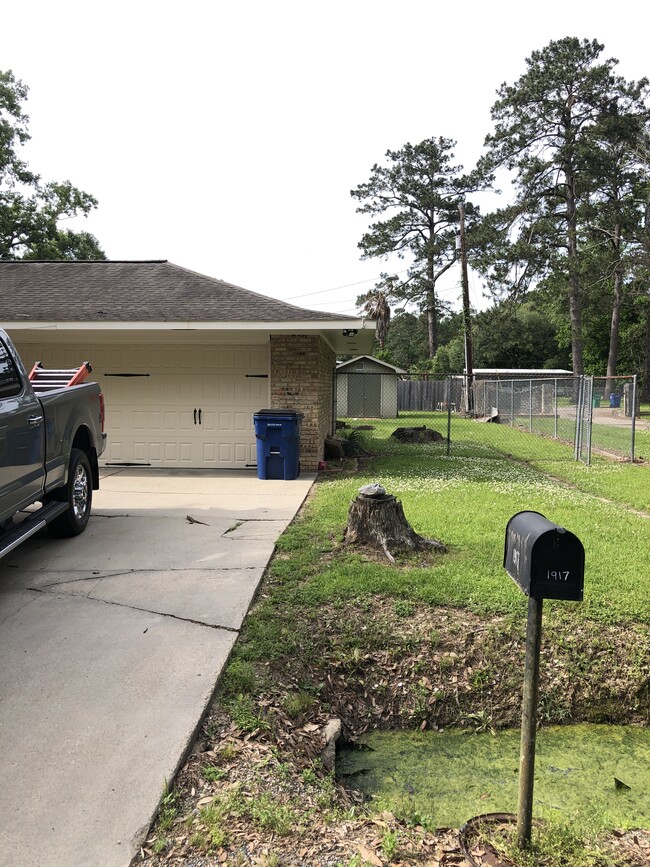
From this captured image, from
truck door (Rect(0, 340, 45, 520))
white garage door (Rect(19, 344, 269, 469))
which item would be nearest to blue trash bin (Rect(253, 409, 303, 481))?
white garage door (Rect(19, 344, 269, 469))

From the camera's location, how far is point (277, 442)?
1020cm

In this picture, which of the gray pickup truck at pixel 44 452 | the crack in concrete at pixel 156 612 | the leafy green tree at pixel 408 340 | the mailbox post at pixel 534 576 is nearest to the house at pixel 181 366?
the gray pickup truck at pixel 44 452

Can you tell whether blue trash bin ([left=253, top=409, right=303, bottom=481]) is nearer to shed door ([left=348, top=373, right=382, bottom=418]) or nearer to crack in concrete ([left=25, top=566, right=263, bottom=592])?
crack in concrete ([left=25, top=566, right=263, bottom=592])

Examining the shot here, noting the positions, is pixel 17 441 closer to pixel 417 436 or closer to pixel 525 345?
pixel 417 436

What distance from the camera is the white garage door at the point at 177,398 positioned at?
1134 cm

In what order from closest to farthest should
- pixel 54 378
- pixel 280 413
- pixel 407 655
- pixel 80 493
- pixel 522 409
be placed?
pixel 407 655 → pixel 80 493 → pixel 54 378 → pixel 280 413 → pixel 522 409

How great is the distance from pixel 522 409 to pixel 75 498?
20318 mm

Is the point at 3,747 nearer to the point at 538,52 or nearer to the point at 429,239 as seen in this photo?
the point at 538,52

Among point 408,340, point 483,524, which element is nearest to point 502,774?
point 483,524

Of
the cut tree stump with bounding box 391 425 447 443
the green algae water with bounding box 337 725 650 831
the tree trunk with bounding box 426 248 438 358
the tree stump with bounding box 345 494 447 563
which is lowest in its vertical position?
the green algae water with bounding box 337 725 650 831

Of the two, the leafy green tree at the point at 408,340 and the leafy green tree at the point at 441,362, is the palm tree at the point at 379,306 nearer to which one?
the leafy green tree at the point at 441,362

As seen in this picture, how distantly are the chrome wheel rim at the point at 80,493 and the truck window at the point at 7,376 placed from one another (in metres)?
1.50

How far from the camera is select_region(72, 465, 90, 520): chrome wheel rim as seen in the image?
638cm

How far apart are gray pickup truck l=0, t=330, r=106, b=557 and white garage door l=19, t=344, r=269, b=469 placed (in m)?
4.21
